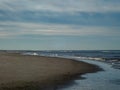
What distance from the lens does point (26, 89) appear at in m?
19.5

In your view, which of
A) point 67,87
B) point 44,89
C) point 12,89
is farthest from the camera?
point 67,87

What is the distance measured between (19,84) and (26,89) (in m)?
2.10

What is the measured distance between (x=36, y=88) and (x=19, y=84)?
5.98ft

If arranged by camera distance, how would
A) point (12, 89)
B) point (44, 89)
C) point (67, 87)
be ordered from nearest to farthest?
point (12, 89)
point (44, 89)
point (67, 87)

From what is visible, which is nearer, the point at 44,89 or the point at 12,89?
the point at 12,89

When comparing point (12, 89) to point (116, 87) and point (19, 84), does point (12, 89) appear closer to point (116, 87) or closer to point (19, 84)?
point (19, 84)

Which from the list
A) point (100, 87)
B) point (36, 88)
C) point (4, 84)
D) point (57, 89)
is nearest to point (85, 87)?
point (100, 87)

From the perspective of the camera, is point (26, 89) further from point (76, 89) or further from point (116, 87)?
point (116, 87)

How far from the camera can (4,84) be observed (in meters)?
21.1

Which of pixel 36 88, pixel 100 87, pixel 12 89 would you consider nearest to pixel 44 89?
pixel 36 88

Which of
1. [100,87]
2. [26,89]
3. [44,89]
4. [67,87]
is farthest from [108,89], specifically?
[26,89]

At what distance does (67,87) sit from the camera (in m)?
22.8

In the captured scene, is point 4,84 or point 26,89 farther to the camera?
point 4,84

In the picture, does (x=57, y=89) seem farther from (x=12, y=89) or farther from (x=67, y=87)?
(x=12, y=89)
